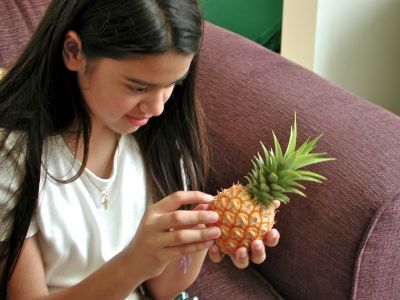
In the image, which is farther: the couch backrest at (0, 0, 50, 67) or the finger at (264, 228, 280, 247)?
the couch backrest at (0, 0, 50, 67)

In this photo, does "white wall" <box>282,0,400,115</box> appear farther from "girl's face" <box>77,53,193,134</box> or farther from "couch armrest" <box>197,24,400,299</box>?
"girl's face" <box>77,53,193,134</box>

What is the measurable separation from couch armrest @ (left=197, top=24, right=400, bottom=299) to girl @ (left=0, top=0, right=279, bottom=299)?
0.69ft

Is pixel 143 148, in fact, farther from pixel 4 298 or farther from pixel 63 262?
pixel 4 298

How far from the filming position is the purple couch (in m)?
1.17

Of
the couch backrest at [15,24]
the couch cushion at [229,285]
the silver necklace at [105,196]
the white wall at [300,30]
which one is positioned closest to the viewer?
the silver necklace at [105,196]

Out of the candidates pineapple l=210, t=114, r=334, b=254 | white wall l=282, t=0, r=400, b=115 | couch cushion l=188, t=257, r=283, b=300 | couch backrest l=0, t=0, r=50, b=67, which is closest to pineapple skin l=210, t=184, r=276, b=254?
pineapple l=210, t=114, r=334, b=254

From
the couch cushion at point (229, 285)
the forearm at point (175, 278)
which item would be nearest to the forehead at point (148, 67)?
the forearm at point (175, 278)

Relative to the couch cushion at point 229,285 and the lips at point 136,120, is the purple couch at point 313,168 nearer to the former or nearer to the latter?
the couch cushion at point 229,285

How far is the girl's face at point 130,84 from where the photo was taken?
93 cm

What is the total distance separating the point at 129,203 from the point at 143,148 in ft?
0.37

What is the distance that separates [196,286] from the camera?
1.36 metres

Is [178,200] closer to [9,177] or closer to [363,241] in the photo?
[9,177]

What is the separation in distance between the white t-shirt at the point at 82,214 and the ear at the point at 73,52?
0.48 ft

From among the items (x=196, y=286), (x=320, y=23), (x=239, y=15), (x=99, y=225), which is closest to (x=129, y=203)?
(x=99, y=225)
